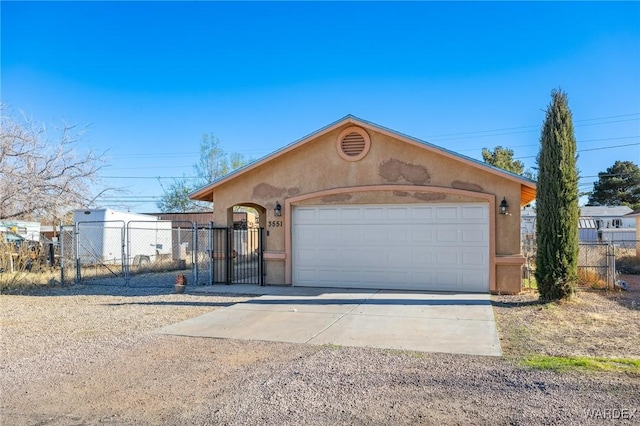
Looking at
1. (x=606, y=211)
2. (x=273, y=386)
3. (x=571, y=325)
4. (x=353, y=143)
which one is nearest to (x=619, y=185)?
(x=606, y=211)

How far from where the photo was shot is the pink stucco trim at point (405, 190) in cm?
1152

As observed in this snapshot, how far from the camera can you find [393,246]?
12.4m

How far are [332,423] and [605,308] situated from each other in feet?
26.8

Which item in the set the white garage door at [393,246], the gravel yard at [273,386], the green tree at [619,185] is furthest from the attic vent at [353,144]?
the green tree at [619,185]

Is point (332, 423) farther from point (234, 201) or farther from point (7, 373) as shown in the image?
point (234, 201)

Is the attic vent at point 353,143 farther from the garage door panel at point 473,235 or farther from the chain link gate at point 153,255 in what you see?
the chain link gate at point 153,255

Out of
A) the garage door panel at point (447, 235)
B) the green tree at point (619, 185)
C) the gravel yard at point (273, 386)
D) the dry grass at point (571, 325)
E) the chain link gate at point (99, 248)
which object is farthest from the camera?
the green tree at point (619, 185)

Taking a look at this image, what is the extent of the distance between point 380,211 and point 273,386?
25.9ft

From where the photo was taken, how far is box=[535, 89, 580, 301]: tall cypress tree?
1018 centimetres

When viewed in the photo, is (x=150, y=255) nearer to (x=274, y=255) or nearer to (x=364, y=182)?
(x=274, y=255)

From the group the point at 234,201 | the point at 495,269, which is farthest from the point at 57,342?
the point at 495,269

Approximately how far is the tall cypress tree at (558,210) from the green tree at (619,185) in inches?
1535

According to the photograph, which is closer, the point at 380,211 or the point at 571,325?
the point at 571,325

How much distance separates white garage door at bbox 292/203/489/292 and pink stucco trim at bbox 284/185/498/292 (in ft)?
0.46
